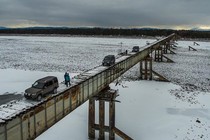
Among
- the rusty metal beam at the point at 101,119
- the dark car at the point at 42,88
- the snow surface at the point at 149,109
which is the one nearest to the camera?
the dark car at the point at 42,88

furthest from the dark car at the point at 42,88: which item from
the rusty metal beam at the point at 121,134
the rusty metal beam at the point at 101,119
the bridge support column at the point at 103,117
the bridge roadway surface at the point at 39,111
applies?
the rusty metal beam at the point at 121,134

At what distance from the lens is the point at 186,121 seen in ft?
79.5

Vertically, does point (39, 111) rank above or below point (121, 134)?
above

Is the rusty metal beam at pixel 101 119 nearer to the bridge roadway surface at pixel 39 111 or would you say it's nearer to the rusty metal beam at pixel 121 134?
the rusty metal beam at pixel 121 134

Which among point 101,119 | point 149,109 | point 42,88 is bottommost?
point 149,109

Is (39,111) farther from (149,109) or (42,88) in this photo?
(149,109)

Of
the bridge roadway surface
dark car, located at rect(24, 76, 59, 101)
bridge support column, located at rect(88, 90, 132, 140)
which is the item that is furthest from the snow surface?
dark car, located at rect(24, 76, 59, 101)

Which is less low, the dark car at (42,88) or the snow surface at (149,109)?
the dark car at (42,88)

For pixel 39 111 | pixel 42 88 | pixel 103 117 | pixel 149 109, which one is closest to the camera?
pixel 39 111

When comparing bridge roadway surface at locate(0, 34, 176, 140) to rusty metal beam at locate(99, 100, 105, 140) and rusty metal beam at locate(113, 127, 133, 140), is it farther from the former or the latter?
rusty metal beam at locate(113, 127, 133, 140)

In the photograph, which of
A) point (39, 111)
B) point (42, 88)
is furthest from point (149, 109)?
point (39, 111)

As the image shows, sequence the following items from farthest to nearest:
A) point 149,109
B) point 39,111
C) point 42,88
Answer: point 149,109
point 42,88
point 39,111

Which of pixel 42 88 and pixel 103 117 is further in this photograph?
pixel 103 117

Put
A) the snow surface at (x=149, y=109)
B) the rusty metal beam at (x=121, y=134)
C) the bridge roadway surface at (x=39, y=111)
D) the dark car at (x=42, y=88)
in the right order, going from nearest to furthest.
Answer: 1. the bridge roadway surface at (x=39, y=111)
2. the dark car at (x=42, y=88)
3. the rusty metal beam at (x=121, y=134)
4. the snow surface at (x=149, y=109)
